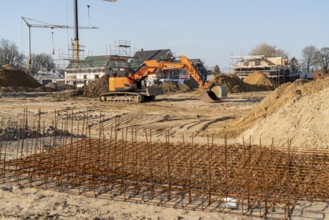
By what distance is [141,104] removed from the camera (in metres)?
18.8

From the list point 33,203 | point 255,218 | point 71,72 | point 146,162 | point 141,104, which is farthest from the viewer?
point 71,72

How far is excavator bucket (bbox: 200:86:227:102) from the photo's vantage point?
17984mm

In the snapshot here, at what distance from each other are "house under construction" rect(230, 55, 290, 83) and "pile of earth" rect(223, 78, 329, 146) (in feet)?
101

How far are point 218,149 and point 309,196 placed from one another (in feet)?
9.80

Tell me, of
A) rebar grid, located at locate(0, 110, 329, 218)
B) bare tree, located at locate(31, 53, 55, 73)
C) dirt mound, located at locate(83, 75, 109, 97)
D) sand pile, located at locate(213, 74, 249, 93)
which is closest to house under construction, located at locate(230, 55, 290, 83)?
sand pile, located at locate(213, 74, 249, 93)

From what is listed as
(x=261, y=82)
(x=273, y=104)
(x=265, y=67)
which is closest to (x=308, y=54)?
(x=265, y=67)

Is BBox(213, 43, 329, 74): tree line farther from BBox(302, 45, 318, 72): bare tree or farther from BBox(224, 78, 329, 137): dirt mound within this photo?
BBox(224, 78, 329, 137): dirt mound

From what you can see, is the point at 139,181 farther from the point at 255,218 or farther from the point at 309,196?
the point at 309,196

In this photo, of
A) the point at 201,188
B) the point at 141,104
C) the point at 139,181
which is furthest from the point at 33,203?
the point at 141,104

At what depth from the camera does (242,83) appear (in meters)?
28.8

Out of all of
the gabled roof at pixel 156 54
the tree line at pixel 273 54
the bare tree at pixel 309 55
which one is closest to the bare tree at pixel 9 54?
the tree line at pixel 273 54

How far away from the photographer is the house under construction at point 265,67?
137ft

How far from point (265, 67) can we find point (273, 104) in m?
32.7

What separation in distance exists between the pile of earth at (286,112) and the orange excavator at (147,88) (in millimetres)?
6036
